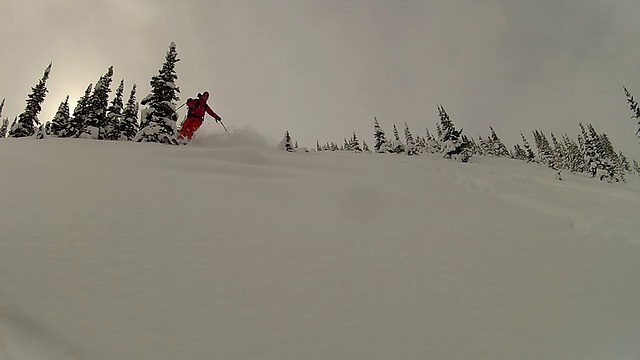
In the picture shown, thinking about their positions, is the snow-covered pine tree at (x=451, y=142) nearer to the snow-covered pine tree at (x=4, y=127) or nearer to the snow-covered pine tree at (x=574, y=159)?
the snow-covered pine tree at (x=574, y=159)

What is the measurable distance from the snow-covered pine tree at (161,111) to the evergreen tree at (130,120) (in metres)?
10.4

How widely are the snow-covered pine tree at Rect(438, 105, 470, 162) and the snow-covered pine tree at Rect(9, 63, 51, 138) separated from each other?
44.8m

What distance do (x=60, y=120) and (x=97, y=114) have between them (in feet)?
22.4

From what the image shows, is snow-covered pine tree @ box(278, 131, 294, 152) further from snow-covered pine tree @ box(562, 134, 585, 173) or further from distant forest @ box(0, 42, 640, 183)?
snow-covered pine tree @ box(562, 134, 585, 173)

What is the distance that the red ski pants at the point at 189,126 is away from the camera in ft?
47.0

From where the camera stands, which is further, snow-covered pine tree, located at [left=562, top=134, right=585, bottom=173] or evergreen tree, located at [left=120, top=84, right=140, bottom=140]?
snow-covered pine tree, located at [left=562, top=134, right=585, bottom=173]

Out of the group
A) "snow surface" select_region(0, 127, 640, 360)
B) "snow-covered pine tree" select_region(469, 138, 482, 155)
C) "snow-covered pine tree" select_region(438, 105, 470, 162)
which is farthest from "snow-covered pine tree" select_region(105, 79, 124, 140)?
"snow-covered pine tree" select_region(469, 138, 482, 155)

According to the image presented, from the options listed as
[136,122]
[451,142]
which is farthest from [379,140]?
[136,122]

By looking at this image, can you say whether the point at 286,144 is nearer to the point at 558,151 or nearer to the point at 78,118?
the point at 78,118

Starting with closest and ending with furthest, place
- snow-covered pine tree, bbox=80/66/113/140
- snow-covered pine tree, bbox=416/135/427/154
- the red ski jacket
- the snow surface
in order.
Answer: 1. the snow surface
2. the red ski jacket
3. snow-covered pine tree, bbox=80/66/113/140
4. snow-covered pine tree, bbox=416/135/427/154

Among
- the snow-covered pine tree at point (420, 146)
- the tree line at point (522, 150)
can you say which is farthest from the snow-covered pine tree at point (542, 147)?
the snow-covered pine tree at point (420, 146)

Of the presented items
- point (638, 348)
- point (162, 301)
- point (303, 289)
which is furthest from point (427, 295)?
point (162, 301)

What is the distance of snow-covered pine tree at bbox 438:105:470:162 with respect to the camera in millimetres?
43787

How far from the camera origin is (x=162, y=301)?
306cm
